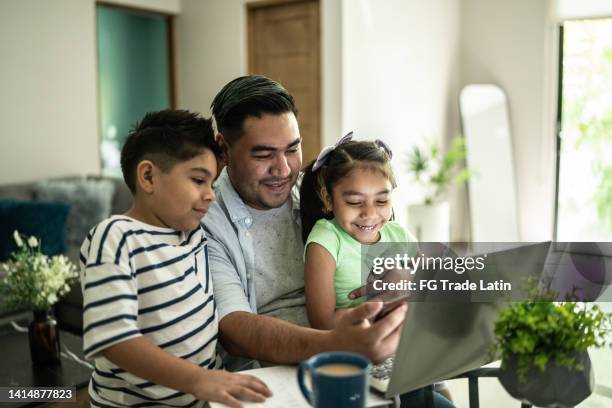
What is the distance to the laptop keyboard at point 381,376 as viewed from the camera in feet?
3.09

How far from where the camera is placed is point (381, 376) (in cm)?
97

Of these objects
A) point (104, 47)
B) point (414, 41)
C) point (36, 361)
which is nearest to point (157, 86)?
point (104, 47)

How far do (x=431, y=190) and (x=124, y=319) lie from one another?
4.75 meters

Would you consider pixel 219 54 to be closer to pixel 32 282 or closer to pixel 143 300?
pixel 32 282

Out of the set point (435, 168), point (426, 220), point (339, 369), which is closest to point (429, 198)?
point (426, 220)

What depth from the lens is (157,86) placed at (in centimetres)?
548

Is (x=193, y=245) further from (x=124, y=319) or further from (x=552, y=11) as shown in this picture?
(x=552, y=11)

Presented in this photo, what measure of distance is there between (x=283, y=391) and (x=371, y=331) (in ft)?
0.60

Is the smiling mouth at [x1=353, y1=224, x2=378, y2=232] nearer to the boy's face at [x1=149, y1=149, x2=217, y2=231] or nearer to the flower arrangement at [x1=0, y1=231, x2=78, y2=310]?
the boy's face at [x1=149, y1=149, x2=217, y2=231]

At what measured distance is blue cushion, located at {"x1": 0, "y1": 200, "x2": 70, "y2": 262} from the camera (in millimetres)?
3600

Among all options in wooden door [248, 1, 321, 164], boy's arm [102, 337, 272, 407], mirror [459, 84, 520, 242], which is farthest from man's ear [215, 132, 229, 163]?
mirror [459, 84, 520, 242]

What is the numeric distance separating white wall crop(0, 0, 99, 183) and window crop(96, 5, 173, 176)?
199 mm

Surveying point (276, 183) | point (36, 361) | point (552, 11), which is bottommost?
point (36, 361)

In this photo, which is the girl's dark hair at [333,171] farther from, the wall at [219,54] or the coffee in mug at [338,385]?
the wall at [219,54]
